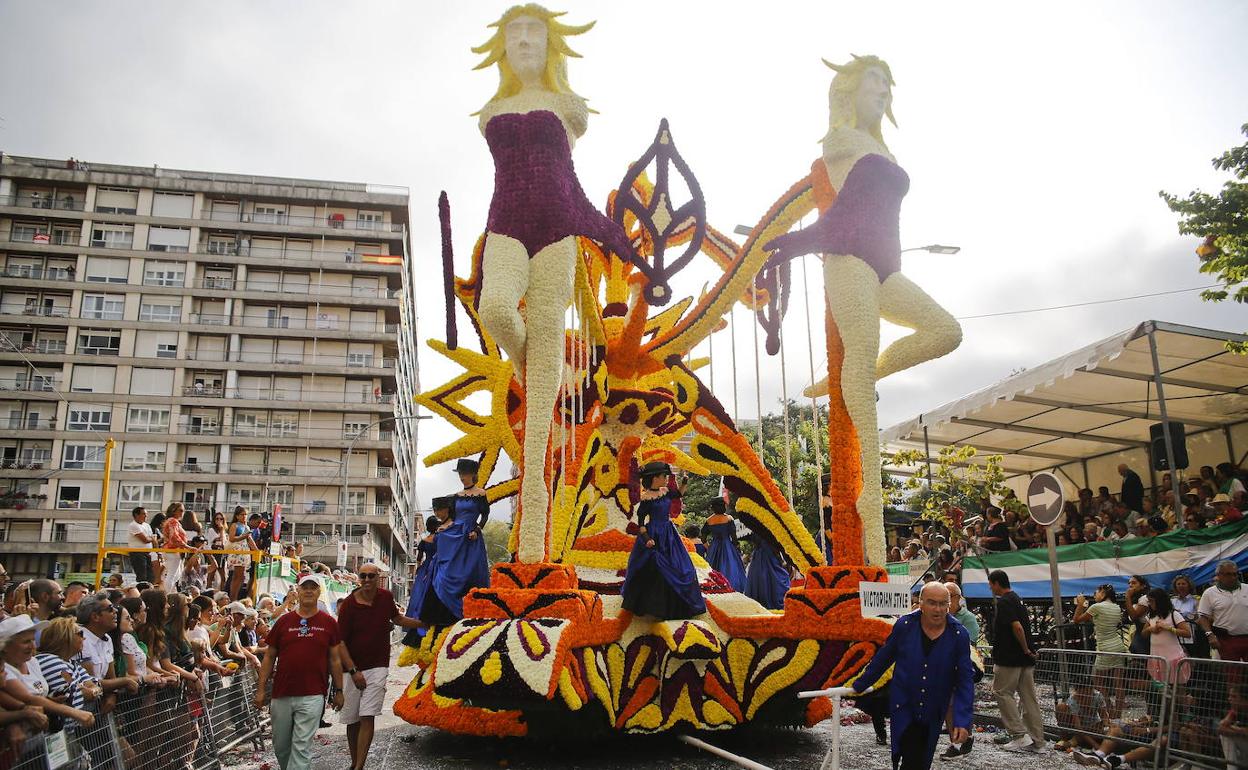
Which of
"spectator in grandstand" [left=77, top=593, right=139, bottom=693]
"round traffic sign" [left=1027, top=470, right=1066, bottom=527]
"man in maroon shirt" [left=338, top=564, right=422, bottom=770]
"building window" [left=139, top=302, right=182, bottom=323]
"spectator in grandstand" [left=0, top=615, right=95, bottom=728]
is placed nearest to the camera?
"spectator in grandstand" [left=0, top=615, right=95, bottom=728]

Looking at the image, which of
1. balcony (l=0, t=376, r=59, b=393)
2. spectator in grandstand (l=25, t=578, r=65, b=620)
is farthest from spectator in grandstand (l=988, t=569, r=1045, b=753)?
balcony (l=0, t=376, r=59, b=393)

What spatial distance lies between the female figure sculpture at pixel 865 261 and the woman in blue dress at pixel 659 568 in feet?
4.57

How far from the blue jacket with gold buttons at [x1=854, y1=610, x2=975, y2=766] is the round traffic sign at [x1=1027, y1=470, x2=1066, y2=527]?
3.45m

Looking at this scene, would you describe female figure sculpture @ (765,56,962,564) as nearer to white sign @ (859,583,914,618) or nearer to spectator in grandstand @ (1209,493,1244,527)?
white sign @ (859,583,914,618)

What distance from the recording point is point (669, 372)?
969 centimetres

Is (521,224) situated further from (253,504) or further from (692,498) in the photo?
(253,504)

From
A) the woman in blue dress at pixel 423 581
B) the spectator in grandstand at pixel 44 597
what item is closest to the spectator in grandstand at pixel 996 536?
the woman in blue dress at pixel 423 581

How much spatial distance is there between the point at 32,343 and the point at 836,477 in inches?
1858

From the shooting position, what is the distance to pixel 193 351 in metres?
44.1

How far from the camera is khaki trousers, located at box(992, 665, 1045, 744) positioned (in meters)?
7.70

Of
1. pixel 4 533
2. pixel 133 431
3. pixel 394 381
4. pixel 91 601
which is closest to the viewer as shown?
pixel 91 601

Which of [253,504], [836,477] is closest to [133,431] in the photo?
[253,504]

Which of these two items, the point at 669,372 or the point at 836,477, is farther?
the point at 669,372

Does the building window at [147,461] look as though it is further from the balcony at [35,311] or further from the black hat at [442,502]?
the black hat at [442,502]
